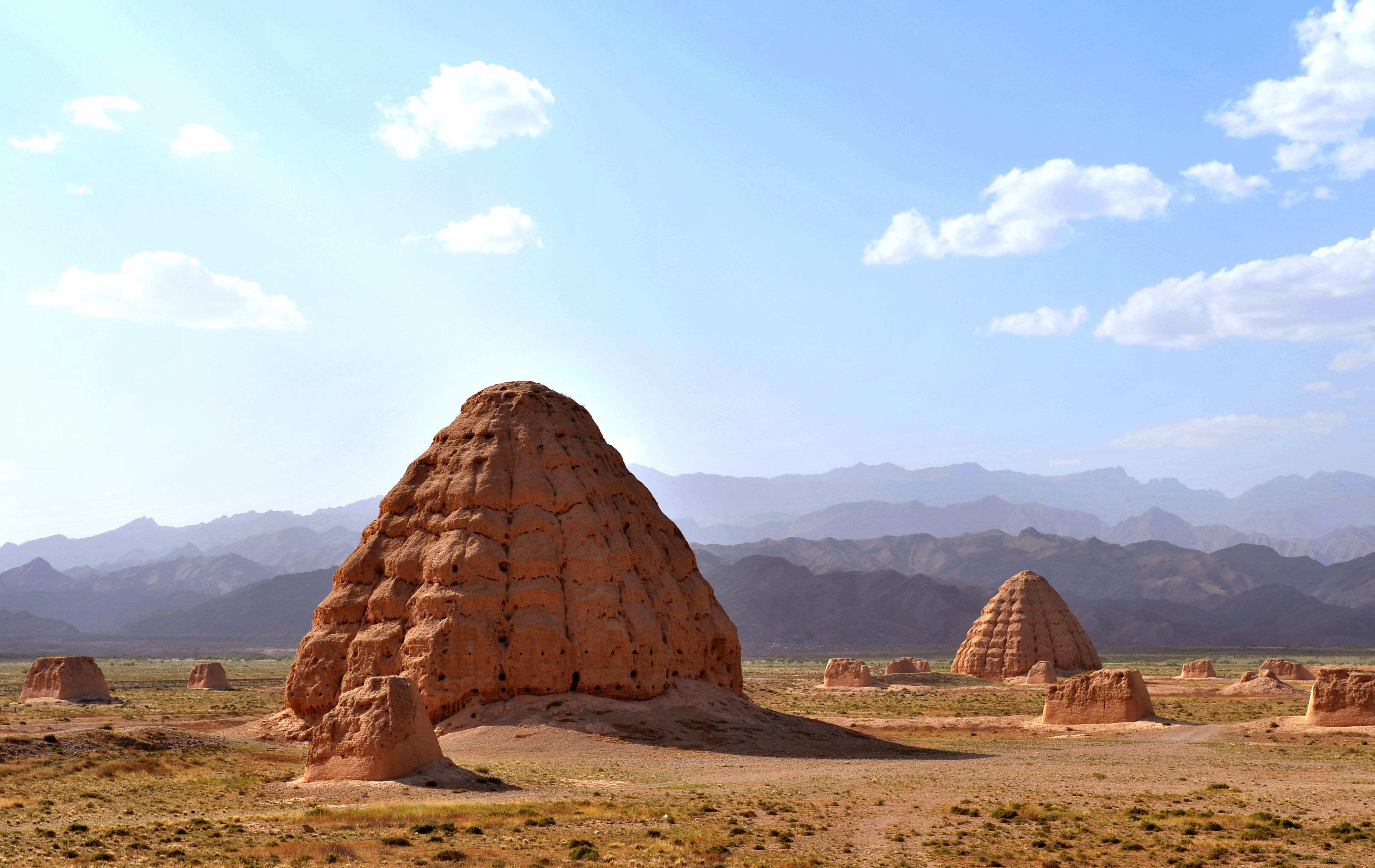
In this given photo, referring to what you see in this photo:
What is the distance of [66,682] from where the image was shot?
137 feet

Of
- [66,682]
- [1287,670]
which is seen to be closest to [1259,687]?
[1287,670]

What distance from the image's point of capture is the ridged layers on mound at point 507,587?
82.9 ft

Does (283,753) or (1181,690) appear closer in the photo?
(283,753)

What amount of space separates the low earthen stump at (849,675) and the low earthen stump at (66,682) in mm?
32276

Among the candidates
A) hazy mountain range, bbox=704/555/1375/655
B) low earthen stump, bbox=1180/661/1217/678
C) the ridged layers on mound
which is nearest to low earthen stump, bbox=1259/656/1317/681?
low earthen stump, bbox=1180/661/1217/678

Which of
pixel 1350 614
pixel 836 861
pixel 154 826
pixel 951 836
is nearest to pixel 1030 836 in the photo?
pixel 951 836

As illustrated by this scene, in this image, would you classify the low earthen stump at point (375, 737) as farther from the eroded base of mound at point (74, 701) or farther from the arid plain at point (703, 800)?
the eroded base of mound at point (74, 701)

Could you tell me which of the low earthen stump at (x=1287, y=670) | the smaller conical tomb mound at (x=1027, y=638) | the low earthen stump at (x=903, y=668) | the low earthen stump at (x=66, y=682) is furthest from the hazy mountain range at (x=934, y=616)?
the low earthen stump at (x=66, y=682)

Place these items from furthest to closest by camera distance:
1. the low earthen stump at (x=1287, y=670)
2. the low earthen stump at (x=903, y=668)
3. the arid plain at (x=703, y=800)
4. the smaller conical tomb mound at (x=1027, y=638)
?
the low earthen stump at (x=903, y=668) → the low earthen stump at (x=1287, y=670) → the smaller conical tomb mound at (x=1027, y=638) → the arid plain at (x=703, y=800)

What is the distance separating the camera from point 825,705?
4428cm

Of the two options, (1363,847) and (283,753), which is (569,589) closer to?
(283,753)

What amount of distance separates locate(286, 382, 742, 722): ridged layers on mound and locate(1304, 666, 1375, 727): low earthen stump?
55.0 feet

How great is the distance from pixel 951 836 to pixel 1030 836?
41.8 inches

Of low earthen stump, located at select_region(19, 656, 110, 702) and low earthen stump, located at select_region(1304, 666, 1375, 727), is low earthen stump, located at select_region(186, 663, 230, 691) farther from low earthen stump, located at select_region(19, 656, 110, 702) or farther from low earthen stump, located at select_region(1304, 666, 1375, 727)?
low earthen stump, located at select_region(1304, 666, 1375, 727)
